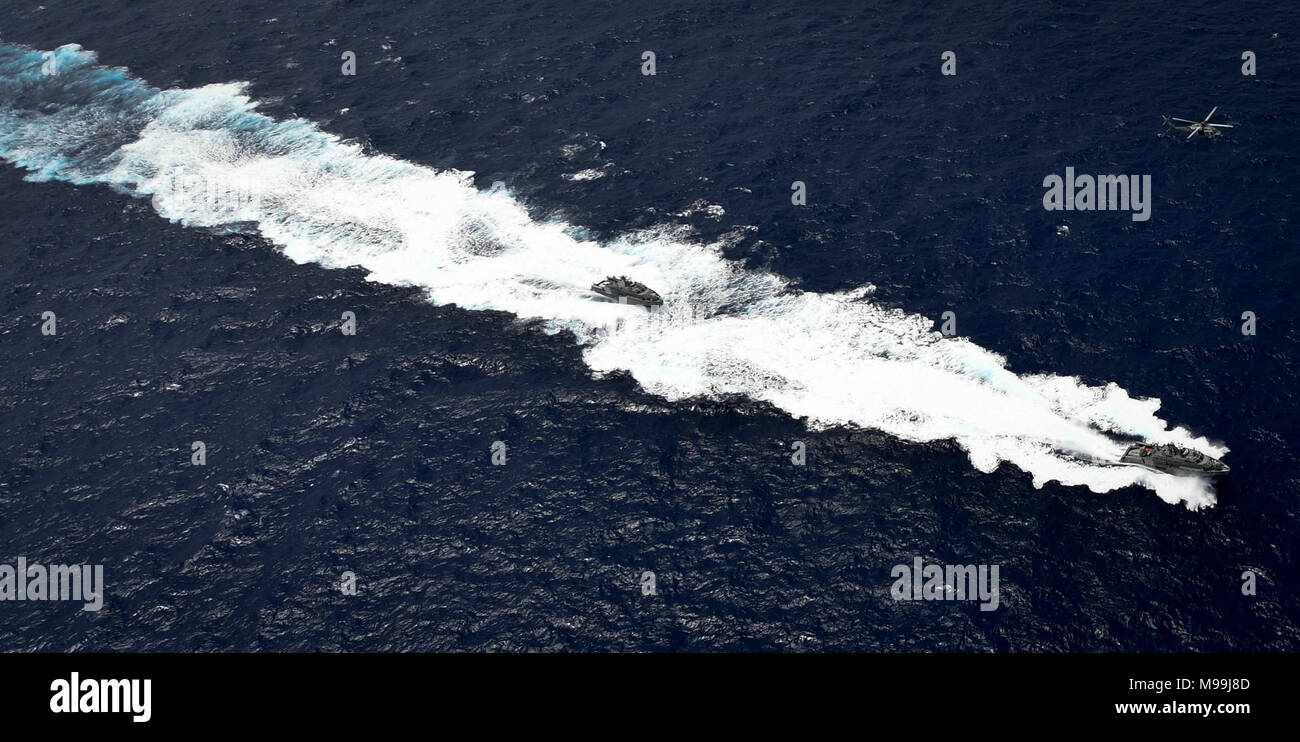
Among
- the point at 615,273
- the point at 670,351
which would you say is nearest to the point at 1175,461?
the point at 670,351

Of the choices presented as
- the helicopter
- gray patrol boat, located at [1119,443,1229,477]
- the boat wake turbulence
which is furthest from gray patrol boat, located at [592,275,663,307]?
the helicopter

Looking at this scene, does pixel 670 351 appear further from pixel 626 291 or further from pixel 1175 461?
pixel 1175 461

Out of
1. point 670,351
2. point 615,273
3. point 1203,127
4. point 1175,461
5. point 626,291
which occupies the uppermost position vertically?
point 1203,127

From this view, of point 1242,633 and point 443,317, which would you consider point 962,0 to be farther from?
point 1242,633

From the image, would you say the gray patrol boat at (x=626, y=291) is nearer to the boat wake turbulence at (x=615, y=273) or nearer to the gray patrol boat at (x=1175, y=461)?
the boat wake turbulence at (x=615, y=273)

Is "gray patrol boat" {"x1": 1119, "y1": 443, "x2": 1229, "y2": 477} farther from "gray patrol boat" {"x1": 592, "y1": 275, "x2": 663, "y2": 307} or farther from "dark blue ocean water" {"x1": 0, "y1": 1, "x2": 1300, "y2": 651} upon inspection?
"gray patrol boat" {"x1": 592, "y1": 275, "x2": 663, "y2": 307}

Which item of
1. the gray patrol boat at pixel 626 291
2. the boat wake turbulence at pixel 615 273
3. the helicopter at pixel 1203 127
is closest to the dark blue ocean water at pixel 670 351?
the boat wake turbulence at pixel 615 273
